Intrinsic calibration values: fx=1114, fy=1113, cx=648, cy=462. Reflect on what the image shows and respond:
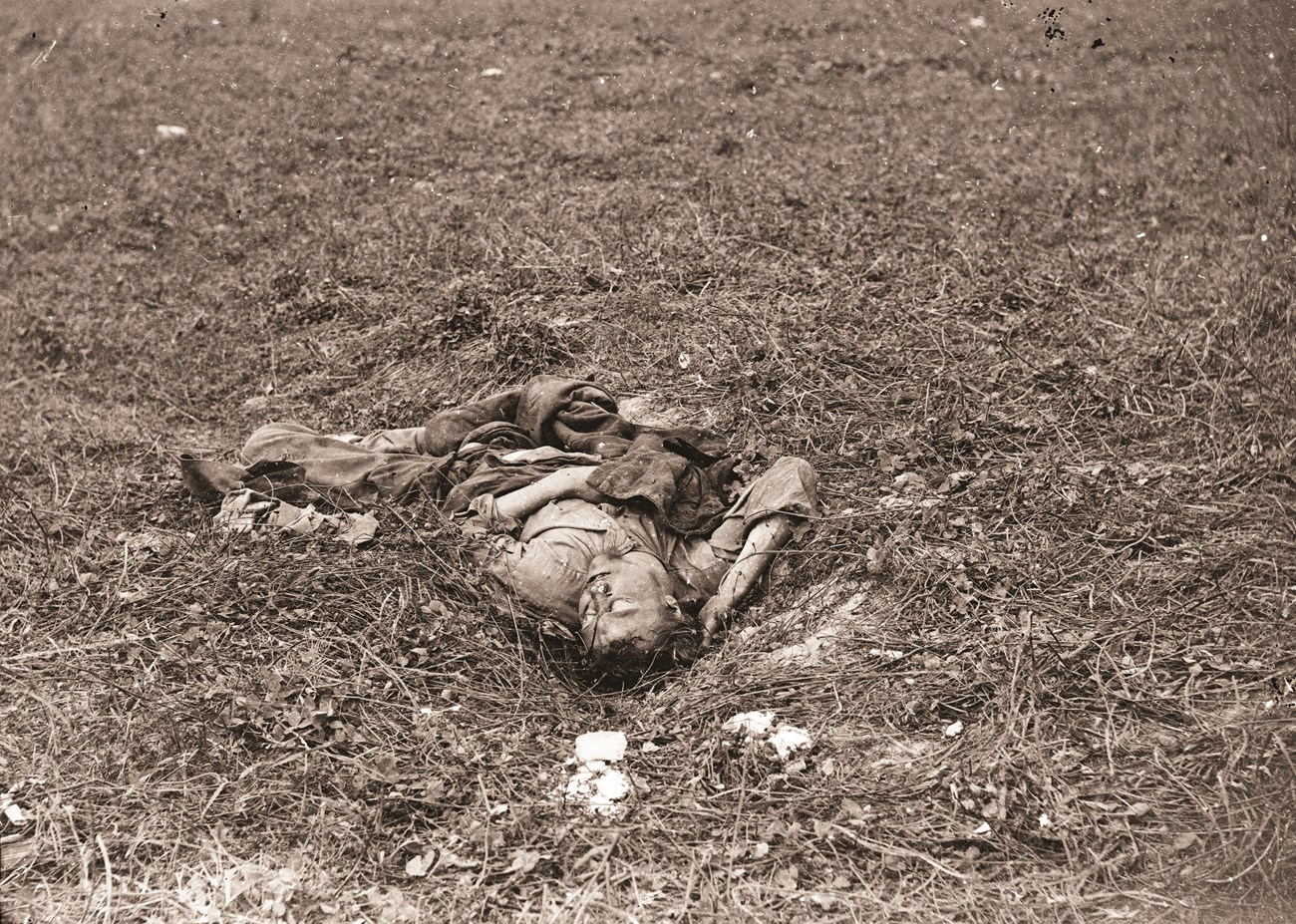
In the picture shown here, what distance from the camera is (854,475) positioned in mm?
4824

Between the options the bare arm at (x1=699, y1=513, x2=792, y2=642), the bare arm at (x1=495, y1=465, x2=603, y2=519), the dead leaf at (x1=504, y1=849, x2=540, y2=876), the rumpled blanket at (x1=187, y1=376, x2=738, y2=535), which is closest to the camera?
the dead leaf at (x1=504, y1=849, x2=540, y2=876)

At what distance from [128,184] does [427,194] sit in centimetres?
248

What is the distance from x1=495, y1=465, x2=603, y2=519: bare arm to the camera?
4430 millimetres

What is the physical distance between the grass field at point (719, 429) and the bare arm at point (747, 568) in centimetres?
9

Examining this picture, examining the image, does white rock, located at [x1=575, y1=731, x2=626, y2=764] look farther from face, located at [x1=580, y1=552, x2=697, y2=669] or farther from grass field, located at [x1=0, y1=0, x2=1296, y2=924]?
face, located at [x1=580, y1=552, x2=697, y2=669]

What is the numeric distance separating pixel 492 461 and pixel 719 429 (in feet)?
3.64

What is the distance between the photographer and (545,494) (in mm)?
4457

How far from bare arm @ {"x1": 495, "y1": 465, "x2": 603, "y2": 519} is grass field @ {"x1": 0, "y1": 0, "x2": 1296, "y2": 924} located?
12.3 inches

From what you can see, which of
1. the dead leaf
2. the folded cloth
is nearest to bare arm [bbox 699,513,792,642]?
the dead leaf

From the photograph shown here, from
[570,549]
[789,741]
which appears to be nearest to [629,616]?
[570,549]

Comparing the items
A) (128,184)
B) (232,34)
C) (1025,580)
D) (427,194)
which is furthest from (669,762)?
(232,34)

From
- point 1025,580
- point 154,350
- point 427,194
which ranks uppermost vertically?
point 1025,580

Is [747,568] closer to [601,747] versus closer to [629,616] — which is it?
[629,616]

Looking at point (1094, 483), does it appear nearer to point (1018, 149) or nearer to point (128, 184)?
point (1018, 149)
